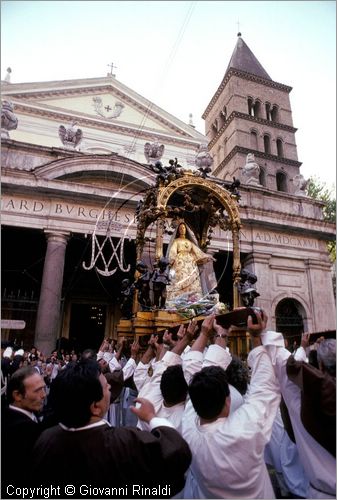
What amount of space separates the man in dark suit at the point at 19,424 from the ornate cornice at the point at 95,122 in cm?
2466

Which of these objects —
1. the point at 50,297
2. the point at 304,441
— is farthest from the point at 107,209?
the point at 304,441

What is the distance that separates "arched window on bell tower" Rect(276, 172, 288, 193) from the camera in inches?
1049

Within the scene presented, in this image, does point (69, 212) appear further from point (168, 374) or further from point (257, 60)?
point (257, 60)

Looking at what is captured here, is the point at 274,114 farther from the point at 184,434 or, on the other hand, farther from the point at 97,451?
the point at 97,451

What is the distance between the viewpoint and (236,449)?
191 cm

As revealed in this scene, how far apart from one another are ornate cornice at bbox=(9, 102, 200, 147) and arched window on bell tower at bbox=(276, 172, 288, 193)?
7902 mm

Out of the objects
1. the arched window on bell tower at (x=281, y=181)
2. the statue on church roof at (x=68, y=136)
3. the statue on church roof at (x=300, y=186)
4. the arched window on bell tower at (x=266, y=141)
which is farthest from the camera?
the arched window on bell tower at (x=266, y=141)

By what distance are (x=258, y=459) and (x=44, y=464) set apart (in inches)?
47.7

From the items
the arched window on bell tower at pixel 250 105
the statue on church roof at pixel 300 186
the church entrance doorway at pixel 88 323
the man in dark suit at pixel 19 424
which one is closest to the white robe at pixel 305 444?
the man in dark suit at pixel 19 424

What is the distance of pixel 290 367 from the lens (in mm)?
2189

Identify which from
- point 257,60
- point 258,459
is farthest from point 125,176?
point 257,60

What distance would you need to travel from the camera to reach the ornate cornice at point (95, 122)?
23344mm

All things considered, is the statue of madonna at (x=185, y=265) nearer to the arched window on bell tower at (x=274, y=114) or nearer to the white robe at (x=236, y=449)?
the white robe at (x=236, y=449)

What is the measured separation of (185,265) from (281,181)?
73.2 ft
